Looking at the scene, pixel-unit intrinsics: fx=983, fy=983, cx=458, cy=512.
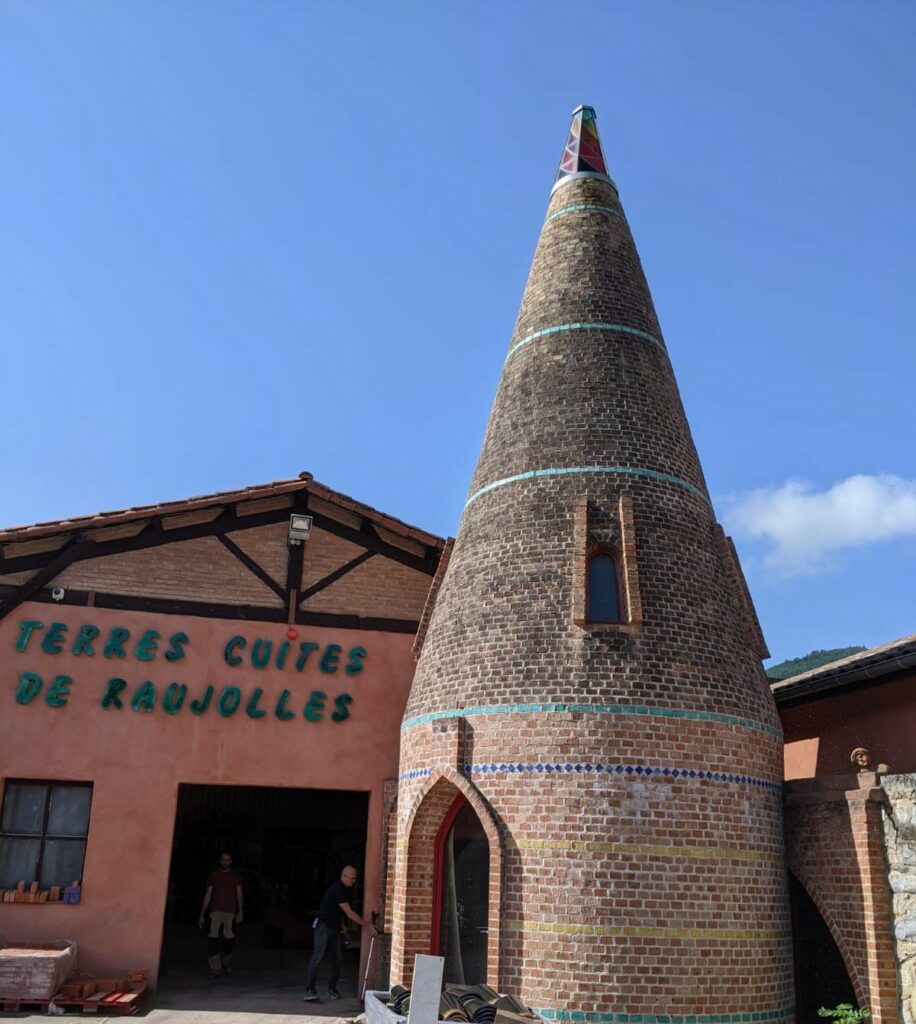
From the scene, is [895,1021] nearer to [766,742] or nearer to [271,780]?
[766,742]

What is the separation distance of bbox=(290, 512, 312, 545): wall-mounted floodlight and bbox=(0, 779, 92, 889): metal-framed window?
4.51 m

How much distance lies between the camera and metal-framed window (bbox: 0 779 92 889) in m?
13.2

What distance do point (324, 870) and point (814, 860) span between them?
Answer: 1324cm

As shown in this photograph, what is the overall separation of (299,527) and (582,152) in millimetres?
7252

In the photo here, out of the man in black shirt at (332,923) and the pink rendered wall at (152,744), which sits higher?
the pink rendered wall at (152,744)

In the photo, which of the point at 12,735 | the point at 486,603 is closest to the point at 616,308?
the point at 486,603

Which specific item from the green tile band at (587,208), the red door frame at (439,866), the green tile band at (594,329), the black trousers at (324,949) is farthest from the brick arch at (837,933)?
the green tile band at (587,208)

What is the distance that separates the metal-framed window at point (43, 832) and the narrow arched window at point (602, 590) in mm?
7480

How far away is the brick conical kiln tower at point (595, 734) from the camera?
1008cm

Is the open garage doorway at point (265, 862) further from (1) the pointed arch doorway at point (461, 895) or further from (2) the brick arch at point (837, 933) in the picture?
(2) the brick arch at point (837, 933)

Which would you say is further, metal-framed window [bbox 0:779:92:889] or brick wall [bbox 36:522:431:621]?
brick wall [bbox 36:522:431:621]

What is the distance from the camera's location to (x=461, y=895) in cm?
1111

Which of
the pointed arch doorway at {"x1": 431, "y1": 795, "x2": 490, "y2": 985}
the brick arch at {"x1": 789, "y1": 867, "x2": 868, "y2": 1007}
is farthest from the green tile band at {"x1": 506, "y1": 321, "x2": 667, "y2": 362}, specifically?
the brick arch at {"x1": 789, "y1": 867, "x2": 868, "y2": 1007}

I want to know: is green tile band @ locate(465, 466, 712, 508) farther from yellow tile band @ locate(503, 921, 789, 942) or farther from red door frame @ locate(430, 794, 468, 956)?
yellow tile band @ locate(503, 921, 789, 942)
